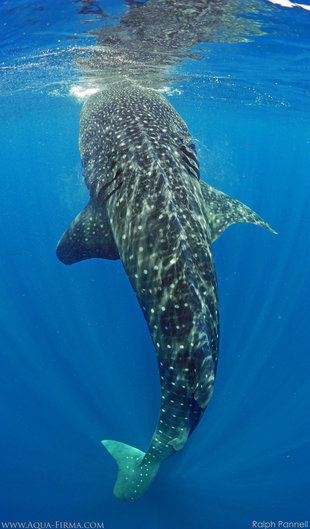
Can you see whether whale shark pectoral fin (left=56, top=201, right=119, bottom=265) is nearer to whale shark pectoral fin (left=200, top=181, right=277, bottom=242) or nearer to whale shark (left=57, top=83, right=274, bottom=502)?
whale shark (left=57, top=83, right=274, bottom=502)

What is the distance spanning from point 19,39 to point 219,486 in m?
13.8

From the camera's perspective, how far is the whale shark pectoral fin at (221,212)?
15.6 feet

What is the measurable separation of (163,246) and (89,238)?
1948 millimetres

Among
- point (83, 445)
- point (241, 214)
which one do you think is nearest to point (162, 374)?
point (241, 214)

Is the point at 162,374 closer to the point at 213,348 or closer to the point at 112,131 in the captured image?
the point at 213,348

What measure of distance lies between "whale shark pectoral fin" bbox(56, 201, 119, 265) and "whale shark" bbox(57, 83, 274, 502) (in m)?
0.02

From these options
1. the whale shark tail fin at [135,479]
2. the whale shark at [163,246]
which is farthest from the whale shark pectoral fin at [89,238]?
the whale shark tail fin at [135,479]

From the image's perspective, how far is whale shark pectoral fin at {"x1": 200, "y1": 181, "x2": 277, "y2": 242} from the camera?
4742 mm

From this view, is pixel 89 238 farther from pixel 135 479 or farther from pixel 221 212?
pixel 135 479

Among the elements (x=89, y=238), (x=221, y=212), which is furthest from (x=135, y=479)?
(x=221, y=212)

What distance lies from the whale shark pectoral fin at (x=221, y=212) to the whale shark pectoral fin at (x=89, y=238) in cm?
150

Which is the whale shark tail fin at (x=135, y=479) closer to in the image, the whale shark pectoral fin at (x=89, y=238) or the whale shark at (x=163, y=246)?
the whale shark at (x=163, y=246)

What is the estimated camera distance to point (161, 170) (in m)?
3.85

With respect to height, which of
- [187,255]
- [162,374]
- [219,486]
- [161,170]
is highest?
[161,170]
